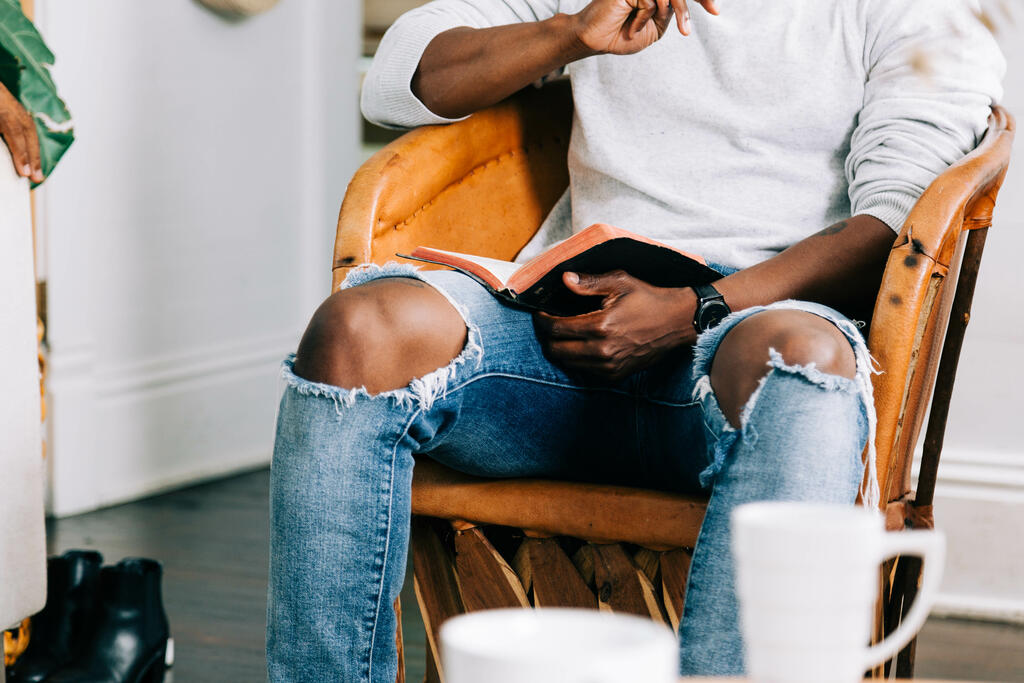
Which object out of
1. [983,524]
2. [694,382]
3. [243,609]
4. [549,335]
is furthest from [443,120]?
[983,524]

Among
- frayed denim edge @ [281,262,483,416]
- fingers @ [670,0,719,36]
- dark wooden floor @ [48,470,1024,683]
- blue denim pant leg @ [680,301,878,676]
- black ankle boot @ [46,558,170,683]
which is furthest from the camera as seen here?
dark wooden floor @ [48,470,1024,683]

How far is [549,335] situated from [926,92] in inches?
17.2

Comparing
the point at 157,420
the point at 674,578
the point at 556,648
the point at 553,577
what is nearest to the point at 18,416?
the point at 553,577

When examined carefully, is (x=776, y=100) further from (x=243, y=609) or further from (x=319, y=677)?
(x=243, y=609)

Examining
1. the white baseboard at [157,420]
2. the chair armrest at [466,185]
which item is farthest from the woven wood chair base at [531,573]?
the white baseboard at [157,420]

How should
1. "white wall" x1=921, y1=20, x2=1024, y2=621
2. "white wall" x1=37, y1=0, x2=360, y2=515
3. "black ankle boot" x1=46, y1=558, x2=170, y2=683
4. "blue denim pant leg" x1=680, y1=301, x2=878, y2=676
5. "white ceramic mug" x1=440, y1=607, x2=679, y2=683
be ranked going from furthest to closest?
"white wall" x1=37, y1=0, x2=360, y2=515 → "white wall" x1=921, y1=20, x2=1024, y2=621 → "black ankle boot" x1=46, y1=558, x2=170, y2=683 → "blue denim pant leg" x1=680, y1=301, x2=878, y2=676 → "white ceramic mug" x1=440, y1=607, x2=679, y2=683

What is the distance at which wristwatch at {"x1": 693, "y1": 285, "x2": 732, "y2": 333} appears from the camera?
97cm

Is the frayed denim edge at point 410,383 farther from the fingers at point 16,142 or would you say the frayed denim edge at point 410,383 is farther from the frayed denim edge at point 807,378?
the fingers at point 16,142

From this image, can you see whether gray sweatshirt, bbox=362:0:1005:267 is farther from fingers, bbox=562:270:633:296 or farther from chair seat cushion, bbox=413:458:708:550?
chair seat cushion, bbox=413:458:708:550

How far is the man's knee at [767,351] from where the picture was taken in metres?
0.80

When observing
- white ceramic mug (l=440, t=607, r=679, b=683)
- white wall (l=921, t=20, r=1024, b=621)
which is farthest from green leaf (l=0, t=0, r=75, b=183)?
white wall (l=921, t=20, r=1024, b=621)

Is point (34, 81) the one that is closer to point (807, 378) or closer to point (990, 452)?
point (807, 378)

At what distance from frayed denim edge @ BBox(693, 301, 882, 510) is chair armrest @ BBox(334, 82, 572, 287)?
1.19 feet

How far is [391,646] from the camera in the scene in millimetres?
880
